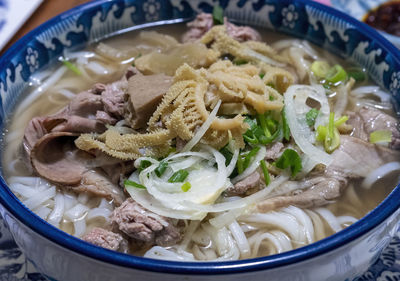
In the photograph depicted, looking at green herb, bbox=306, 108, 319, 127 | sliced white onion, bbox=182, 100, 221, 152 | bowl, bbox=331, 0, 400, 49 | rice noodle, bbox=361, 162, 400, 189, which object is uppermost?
sliced white onion, bbox=182, 100, 221, 152

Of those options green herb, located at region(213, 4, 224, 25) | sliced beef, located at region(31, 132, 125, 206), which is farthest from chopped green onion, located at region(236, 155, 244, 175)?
green herb, located at region(213, 4, 224, 25)

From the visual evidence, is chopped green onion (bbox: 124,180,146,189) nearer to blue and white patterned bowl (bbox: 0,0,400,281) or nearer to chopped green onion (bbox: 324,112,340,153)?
blue and white patterned bowl (bbox: 0,0,400,281)

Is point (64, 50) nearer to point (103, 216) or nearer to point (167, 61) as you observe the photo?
point (167, 61)

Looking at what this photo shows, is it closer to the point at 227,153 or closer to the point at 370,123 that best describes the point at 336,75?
the point at 370,123

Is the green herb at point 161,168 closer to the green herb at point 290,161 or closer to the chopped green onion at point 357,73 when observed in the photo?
the green herb at point 290,161

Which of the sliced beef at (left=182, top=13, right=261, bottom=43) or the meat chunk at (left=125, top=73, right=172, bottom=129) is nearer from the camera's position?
the meat chunk at (left=125, top=73, right=172, bottom=129)

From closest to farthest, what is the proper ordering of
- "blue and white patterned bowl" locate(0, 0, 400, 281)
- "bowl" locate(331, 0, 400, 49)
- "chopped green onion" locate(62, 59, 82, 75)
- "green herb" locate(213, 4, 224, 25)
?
"blue and white patterned bowl" locate(0, 0, 400, 281), "chopped green onion" locate(62, 59, 82, 75), "green herb" locate(213, 4, 224, 25), "bowl" locate(331, 0, 400, 49)

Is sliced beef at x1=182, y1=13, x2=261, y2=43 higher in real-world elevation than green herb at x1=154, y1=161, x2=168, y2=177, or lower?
higher

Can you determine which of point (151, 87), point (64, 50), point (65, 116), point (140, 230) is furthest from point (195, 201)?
point (64, 50)
